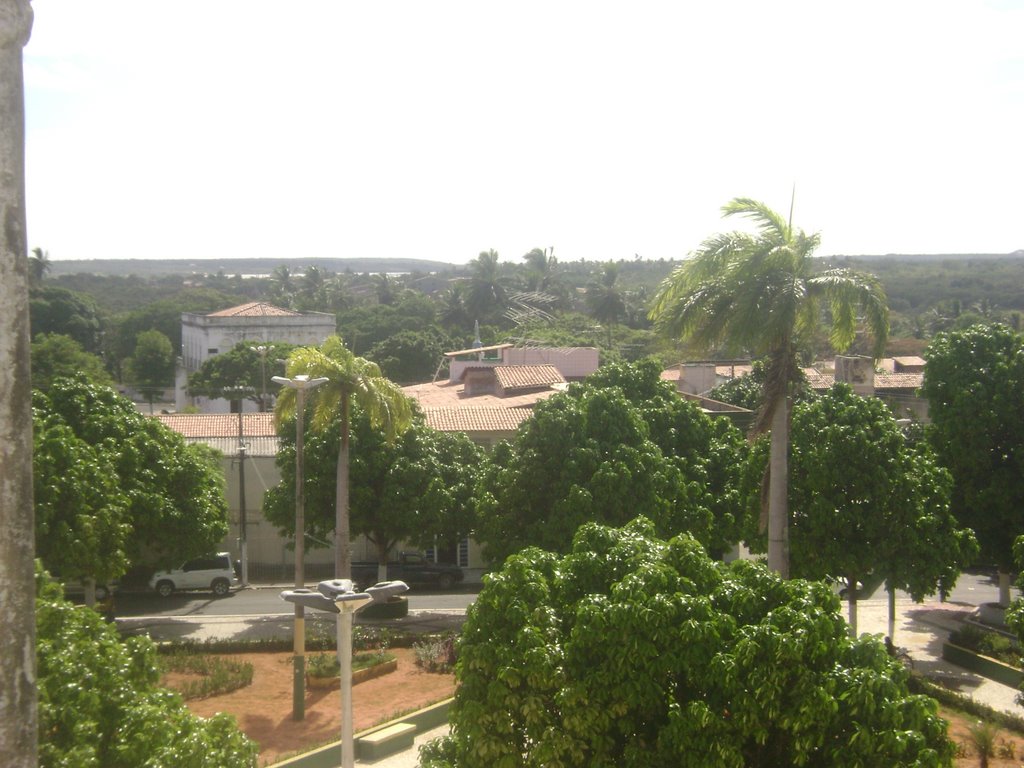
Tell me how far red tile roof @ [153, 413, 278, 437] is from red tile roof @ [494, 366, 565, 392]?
929 centimetres

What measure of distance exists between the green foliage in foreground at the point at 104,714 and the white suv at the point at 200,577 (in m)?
21.2

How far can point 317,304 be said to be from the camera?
10400 cm

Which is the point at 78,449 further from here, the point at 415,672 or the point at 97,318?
the point at 97,318

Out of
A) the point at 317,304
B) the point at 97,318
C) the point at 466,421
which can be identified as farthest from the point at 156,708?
the point at 317,304

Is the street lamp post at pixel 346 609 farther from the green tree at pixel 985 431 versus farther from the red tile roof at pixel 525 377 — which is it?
the red tile roof at pixel 525 377

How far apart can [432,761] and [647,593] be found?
9.80ft

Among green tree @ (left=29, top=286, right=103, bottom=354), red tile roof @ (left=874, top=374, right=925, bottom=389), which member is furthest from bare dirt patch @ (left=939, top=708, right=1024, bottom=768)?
green tree @ (left=29, top=286, right=103, bottom=354)

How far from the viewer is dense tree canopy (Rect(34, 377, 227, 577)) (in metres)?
21.2

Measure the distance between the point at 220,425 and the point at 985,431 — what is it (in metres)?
25.7

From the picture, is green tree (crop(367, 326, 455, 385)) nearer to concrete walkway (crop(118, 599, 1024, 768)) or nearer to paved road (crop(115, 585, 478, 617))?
paved road (crop(115, 585, 478, 617))

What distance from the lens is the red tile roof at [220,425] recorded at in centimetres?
3694

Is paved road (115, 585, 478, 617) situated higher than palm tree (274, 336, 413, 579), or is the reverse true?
palm tree (274, 336, 413, 579)

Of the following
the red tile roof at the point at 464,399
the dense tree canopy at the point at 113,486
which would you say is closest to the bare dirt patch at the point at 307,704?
the dense tree canopy at the point at 113,486

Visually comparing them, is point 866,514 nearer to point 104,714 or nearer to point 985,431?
point 985,431
